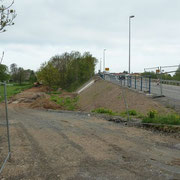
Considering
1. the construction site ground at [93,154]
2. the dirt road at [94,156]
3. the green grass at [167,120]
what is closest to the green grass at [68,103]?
the green grass at [167,120]

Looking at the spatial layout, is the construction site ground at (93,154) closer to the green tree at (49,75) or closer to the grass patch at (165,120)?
the grass patch at (165,120)

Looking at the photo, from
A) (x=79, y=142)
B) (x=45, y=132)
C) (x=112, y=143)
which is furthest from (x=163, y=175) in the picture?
(x=45, y=132)

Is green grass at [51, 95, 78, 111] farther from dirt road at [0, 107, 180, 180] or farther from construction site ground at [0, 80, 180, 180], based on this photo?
dirt road at [0, 107, 180, 180]

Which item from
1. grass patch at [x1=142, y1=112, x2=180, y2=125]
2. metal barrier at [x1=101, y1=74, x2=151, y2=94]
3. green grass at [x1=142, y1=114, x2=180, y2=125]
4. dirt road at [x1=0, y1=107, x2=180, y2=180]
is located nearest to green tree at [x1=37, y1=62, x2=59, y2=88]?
metal barrier at [x1=101, y1=74, x2=151, y2=94]

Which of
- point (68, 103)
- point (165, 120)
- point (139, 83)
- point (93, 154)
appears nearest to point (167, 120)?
point (165, 120)

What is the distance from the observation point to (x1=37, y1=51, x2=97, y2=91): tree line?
42.8m

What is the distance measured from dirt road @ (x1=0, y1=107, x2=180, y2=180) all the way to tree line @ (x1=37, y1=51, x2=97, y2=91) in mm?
35657

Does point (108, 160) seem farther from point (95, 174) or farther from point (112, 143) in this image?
point (112, 143)

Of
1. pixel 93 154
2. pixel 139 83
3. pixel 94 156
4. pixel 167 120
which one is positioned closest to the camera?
pixel 94 156

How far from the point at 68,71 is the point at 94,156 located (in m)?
42.4

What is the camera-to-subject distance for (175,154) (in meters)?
5.40

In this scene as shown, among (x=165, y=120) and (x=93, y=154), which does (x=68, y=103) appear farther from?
(x=93, y=154)

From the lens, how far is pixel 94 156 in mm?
5293

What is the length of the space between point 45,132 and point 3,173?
4.05 m
